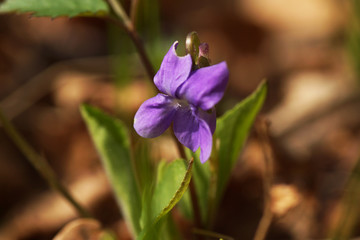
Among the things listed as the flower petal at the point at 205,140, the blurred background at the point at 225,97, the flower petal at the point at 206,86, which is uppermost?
the flower petal at the point at 206,86

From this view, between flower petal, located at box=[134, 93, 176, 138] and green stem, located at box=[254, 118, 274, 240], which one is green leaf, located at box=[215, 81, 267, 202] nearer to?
green stem, located at box=[254, 118, 274, 240]

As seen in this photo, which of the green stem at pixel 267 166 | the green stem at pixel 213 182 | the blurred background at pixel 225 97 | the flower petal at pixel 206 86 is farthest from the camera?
the blurred background at pixel 225 97

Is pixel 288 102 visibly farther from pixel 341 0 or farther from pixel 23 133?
pixel 23 133

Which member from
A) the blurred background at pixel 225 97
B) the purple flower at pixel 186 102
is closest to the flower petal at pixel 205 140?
the purple flower at pixel 186 102

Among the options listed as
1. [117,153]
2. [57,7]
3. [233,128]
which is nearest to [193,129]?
[233,128]

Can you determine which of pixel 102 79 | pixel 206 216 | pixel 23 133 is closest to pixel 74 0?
pixel 206 216

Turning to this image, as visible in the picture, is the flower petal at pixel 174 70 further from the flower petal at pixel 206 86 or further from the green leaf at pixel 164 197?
the green leaf at pixel 164 197

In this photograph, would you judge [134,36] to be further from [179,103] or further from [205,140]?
[205,140]
